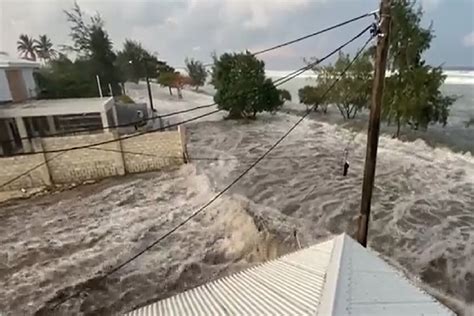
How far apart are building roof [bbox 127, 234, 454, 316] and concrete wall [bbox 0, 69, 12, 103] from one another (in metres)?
17.5

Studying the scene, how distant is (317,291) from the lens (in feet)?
7.92

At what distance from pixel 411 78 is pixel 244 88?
9550mm

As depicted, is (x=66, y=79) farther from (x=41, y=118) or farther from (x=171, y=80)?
(x=171, y=80)

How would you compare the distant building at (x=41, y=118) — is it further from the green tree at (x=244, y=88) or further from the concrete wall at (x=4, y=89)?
the green tree at (x=244, y=88)

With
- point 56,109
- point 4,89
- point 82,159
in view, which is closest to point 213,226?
point 82,159

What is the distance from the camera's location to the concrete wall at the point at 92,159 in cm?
1038

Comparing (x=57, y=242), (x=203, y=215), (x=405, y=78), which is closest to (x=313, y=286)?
(x=203, y=215)

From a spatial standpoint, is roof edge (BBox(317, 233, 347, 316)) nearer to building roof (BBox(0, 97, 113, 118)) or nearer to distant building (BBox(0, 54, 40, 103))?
building roof (BBox(0, 97, 113, 118))

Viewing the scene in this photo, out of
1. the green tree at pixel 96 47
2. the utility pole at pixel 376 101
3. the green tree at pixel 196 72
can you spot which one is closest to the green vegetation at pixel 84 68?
the green tree at pixel 96 47

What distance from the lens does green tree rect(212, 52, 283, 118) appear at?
20984mm

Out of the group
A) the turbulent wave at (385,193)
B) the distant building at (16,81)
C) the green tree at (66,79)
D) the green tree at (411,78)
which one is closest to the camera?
the turbulent wave at (385,193)

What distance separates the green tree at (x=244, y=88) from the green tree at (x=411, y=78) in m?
7.36

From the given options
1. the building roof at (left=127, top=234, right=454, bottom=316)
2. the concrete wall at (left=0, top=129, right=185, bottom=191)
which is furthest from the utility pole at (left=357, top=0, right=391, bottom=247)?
the concrete wall at (left=0, top=129, right=185, bottom=191)

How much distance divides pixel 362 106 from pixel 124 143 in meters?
16.7
